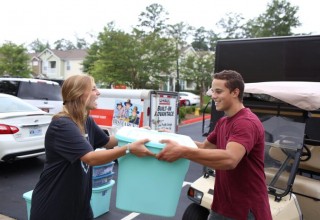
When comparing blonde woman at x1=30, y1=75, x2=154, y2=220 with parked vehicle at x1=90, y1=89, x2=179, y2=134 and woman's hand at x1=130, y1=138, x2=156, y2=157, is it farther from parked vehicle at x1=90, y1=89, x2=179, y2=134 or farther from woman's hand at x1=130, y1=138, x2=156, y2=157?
parked vehicle at x1=90, y1=89, x2=179, y2=134

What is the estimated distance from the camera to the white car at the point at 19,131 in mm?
5902

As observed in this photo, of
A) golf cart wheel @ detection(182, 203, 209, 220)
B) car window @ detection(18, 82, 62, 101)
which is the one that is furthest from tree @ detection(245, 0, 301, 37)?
golf cart wheel @ detection(182, 203, 209, 220)

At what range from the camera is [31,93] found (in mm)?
9500

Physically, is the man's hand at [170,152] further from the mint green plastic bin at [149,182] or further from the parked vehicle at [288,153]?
the parked vehicle at [288,153]

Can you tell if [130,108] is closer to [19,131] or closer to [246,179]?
[19,131]

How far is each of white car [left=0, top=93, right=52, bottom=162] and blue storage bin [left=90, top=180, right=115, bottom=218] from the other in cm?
245

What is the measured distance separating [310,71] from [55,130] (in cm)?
519

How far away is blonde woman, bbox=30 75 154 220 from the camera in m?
2.00

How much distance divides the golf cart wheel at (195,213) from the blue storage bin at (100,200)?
137 centimetres

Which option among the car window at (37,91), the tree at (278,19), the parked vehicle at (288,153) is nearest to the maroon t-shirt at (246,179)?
the parked vehicle at (288,153)

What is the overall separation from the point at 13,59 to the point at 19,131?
1148 inches

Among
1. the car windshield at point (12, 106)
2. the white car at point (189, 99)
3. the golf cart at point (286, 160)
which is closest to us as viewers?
the golf cart at point (286, 160)

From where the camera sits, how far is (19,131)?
6055mm

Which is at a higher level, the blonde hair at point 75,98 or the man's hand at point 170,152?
the blonde hair at point 75,98
